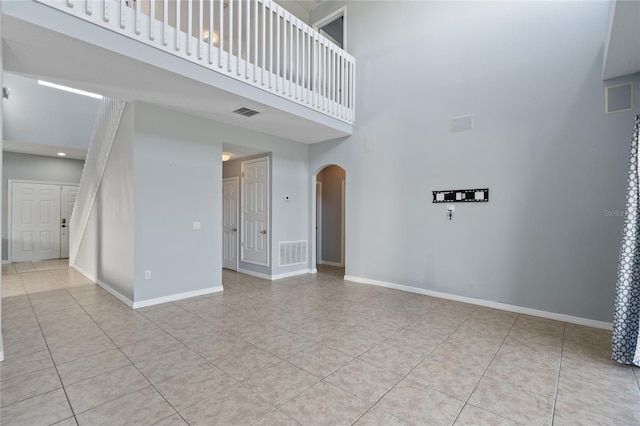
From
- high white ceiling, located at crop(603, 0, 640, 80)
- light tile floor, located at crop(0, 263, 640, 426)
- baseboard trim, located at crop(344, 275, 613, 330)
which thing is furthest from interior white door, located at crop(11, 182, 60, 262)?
high white ceiling, located at crop(603, 0, 640, 80)

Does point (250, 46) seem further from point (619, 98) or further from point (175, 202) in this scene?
point (619, 98)

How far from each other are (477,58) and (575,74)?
1.18 meters

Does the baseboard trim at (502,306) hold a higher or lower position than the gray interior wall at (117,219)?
lower

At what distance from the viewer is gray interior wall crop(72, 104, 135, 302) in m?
4.07

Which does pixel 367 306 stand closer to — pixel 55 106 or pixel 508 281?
pixel 508 281

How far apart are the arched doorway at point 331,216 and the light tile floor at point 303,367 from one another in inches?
132

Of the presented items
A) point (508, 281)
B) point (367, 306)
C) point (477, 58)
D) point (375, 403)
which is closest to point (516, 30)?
point (477, 58)

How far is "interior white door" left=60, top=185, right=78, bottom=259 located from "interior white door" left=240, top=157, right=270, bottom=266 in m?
5.84

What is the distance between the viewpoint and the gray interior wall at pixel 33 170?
7602 mm

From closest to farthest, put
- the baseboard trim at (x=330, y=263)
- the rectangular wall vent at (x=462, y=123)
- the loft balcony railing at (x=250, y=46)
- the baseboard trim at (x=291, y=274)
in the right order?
the loft balcony railing at (x=250, y=46)
the rectangular wall vent at (x=462, y=123)
the baseboard trim at (x=291, y=274)
the baseboard trim at (x=330, y=263)

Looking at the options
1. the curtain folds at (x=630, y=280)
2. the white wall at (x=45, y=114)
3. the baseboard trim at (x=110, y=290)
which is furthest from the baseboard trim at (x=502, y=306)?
the white wall at (x=45, y=114)

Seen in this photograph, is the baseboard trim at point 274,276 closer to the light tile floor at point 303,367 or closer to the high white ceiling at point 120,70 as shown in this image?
the light tile floor at point 303,367

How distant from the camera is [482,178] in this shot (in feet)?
13.7

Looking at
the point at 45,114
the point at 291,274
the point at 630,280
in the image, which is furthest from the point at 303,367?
the point at 45,114
